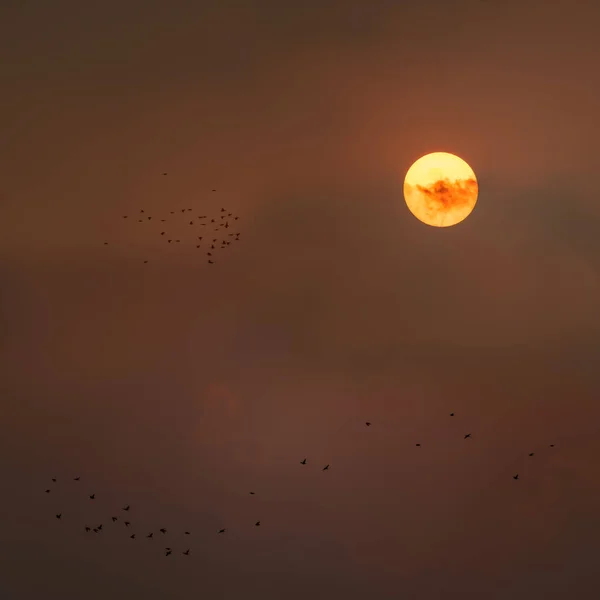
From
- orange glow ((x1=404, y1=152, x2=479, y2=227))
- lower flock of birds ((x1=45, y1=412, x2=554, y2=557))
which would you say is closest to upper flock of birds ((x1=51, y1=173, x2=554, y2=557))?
lower flock of birds ((x1=45, y1=412, x2=554, y2=557))

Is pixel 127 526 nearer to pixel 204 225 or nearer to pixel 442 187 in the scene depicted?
pixel 204 225

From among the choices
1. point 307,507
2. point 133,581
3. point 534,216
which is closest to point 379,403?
point 307,507

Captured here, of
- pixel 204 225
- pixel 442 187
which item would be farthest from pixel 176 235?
pixel 442 187

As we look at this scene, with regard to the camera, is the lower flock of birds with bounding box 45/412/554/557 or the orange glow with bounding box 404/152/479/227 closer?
the orange glow with bounding box 404/152/479/227

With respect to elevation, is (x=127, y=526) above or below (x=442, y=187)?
below

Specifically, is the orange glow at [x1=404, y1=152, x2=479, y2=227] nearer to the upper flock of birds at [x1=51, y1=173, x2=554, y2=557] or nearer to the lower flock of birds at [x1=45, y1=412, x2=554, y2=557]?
the upper flock of birds at [x1=51, y1=173, x2=554, y2=557]

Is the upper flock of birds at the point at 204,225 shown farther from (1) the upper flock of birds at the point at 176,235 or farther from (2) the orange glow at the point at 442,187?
(2) the orange glow at the point at 442,187

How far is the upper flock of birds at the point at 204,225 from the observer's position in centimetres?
1491

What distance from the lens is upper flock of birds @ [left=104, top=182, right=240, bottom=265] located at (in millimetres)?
14906

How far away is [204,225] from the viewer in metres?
15.0

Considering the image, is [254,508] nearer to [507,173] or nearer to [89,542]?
[89,542]

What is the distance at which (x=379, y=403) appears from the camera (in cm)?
1518

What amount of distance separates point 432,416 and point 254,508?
457cm

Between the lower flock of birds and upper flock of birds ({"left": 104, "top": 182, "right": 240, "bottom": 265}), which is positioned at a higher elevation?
upper flock of birds ({"left": 104, "top": 182, "right": 240, "bottom": 265})
